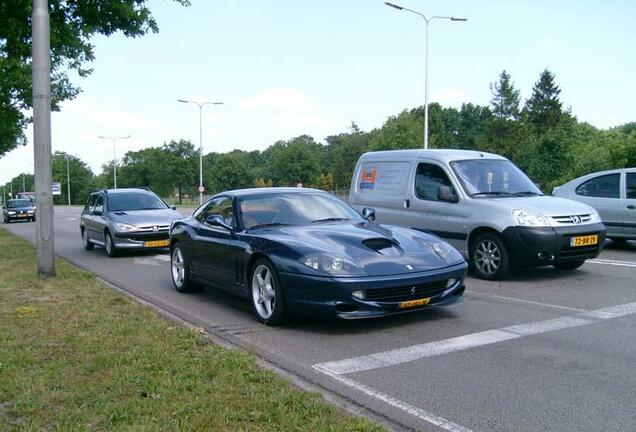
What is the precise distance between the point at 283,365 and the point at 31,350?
6.99 feet

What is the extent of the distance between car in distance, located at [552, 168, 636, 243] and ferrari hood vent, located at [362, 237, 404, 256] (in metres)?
7.55

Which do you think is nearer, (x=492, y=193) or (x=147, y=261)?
(x=492, y=193)

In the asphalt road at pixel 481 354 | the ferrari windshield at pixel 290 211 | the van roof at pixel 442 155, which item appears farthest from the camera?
the van roof at pixel 442 155

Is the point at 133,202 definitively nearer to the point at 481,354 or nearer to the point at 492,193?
the point at 492,193

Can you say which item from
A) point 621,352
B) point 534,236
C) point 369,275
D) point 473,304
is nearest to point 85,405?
point 369,275

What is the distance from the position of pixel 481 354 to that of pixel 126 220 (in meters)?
10.4

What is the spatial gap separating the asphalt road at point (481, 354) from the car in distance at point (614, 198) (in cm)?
406

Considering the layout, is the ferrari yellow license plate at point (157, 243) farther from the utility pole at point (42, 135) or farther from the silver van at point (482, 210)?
the silver van at point (482, 210)

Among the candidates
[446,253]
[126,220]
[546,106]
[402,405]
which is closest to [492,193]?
[446,253]

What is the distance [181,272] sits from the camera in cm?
853

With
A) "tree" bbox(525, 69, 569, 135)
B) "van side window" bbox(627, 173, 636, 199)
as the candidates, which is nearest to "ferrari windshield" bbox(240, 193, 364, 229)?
"van side window" bbox(627, 173, 636, 199)

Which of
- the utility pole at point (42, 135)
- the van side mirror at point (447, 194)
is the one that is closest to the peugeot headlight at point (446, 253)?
the van side mirror at point (447, 194)

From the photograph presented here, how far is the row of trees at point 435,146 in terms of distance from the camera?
67875 mm

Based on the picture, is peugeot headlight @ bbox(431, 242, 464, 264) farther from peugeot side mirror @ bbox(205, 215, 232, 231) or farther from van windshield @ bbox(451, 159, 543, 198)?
van windshield @ bbox(451, 159, 543, 198)
